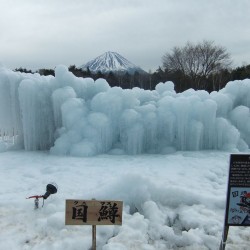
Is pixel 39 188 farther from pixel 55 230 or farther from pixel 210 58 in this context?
pixel 210 58

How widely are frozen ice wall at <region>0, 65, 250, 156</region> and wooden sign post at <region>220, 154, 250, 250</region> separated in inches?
253

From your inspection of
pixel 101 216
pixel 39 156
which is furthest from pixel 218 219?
pixel 39 156

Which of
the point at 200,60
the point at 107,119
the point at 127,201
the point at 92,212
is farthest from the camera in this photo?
the point at 200,60

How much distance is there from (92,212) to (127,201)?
2.10m

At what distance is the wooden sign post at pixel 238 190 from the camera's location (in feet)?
13.3

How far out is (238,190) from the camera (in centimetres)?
409

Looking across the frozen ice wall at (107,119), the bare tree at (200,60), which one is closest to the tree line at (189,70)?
the bare tree at (200,60)

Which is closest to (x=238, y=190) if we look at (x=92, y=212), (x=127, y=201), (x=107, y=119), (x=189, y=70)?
(x=92, y=212)

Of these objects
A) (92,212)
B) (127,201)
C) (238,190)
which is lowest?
(127,201)

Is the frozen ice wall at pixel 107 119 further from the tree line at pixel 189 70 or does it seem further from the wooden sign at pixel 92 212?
the tree line at pixel 189 70

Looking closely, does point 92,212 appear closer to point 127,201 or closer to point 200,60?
point 127,201

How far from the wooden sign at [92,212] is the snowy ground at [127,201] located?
63 cm

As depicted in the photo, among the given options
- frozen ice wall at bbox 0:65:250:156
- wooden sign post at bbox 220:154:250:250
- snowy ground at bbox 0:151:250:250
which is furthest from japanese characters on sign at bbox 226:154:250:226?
frozen ice wall at bbox 0:65:250:156

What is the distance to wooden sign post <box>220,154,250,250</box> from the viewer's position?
4.06m
